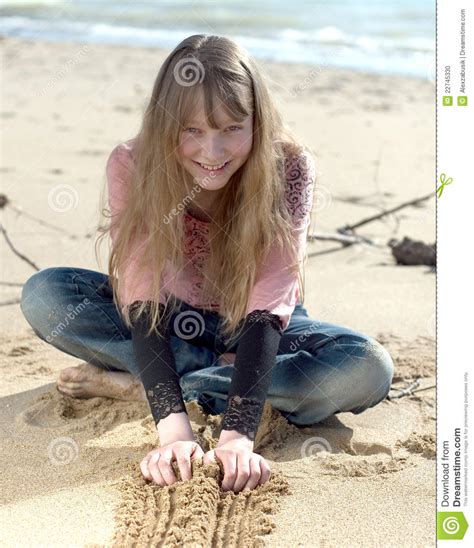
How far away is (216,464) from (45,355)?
44.9 inches

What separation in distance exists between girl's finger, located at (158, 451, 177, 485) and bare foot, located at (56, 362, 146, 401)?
0.53 meters

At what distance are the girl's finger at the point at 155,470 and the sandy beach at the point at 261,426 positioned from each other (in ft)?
0.10

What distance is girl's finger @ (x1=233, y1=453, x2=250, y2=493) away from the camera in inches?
84.7

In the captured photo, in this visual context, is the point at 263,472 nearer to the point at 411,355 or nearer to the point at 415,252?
the point at 411,355

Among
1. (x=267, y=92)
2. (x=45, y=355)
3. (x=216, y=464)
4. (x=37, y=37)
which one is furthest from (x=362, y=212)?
(x=37, y=37)

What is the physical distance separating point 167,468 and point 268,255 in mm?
650

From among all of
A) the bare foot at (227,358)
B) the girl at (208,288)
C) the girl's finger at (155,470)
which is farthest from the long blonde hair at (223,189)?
the girl's finger at (155,470)

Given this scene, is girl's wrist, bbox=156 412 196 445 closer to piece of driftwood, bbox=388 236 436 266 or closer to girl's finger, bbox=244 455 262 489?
girl's finger, bbox=244 455 262 489

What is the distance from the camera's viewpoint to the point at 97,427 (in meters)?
2.55

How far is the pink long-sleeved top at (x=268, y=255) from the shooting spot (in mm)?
2422

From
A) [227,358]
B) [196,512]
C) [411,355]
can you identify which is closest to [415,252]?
[411,355]

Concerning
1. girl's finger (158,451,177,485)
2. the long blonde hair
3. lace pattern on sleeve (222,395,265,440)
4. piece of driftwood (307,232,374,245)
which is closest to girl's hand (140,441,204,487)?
girl's finger (158,451,177,485)

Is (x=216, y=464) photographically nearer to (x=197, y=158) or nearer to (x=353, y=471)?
(x=353, y=471)

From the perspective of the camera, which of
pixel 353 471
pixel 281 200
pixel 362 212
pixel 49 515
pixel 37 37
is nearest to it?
pixel 49 515
